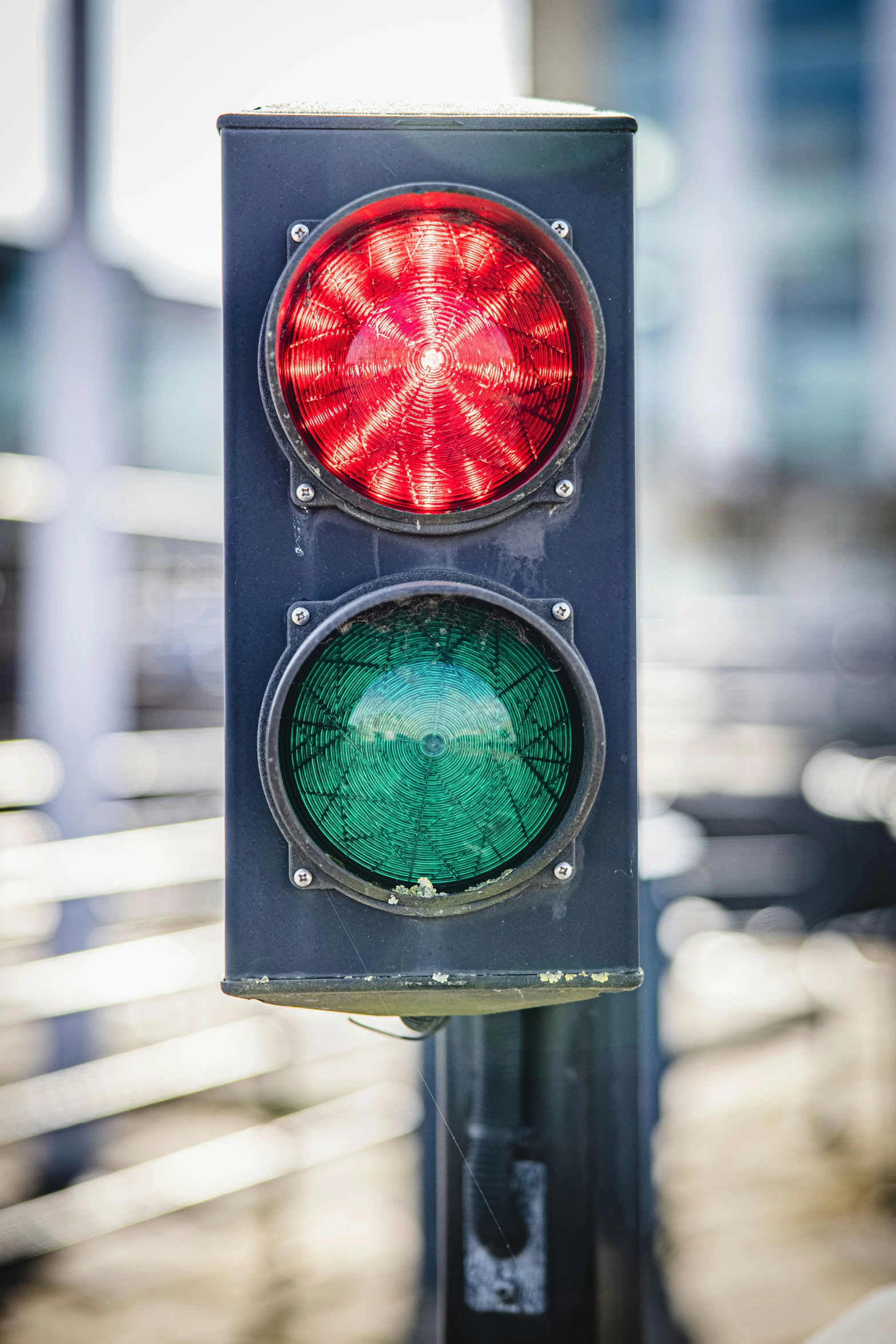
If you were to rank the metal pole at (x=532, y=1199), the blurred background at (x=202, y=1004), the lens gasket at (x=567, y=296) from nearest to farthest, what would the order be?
the lens gasket at (x=567, y=296) → the metal pole at (x=532, y=1199) → the blurred background at (x=202, y=1004)

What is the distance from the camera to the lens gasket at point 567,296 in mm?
899

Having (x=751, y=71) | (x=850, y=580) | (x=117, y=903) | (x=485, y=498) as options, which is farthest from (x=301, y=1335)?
(x=751, y=71)

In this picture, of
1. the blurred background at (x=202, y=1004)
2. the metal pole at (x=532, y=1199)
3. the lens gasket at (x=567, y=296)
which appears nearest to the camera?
the lens gasket at (x=567, y=296)

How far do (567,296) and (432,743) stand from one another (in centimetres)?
38

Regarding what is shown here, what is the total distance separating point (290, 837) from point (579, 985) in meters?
0.27

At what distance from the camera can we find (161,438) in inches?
188

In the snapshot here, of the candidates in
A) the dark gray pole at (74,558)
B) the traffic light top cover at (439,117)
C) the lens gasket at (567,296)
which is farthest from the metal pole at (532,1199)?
the dark gray pole at (74,558)

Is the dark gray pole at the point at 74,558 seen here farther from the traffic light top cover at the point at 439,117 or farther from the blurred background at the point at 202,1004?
the traffic light top cover at the point at 439,117

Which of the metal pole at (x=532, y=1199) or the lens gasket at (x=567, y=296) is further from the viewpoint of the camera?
the metal pole at (x=532, y=1199)

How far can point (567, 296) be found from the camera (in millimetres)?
929

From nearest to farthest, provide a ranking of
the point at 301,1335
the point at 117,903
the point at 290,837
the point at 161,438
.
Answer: the point at 290,837 → the point at 301,1335 → the point at 161,438 → the point at 117,903

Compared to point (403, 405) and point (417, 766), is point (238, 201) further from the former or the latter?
point (417, 766)

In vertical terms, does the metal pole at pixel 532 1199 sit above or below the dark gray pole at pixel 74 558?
below

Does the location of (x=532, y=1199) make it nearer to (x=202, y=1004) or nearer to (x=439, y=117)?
(x=439, y=117)
